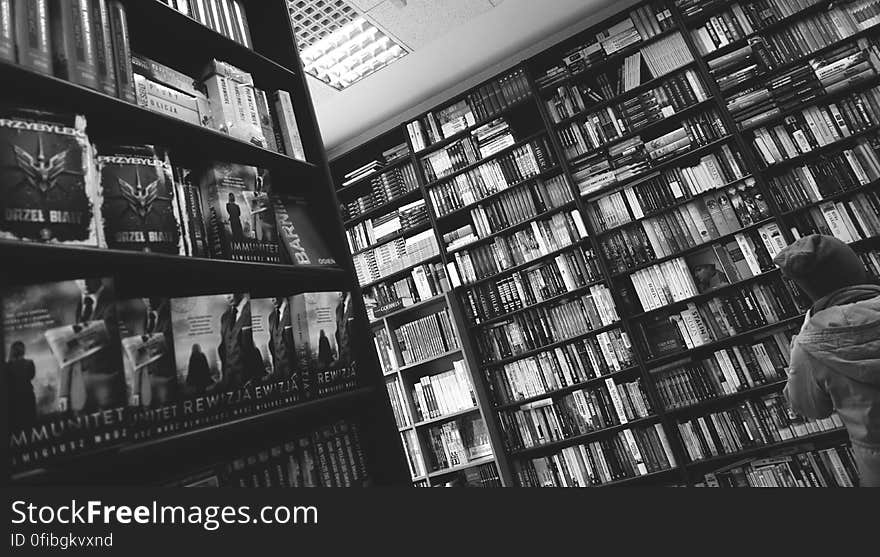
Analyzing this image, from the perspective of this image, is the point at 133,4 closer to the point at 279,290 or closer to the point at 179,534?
the point at 279,290

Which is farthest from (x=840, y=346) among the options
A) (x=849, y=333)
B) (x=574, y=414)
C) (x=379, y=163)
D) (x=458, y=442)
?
(x=379, y=163)

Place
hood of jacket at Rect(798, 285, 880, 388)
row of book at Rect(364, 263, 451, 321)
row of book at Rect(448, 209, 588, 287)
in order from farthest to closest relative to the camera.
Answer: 1. row of book at Rect(364, 263, 451, 321)
2. row of book at Rect(448, 209, 588, 287)
3. hood of jacket at Rect(798, 285, 880, 388)

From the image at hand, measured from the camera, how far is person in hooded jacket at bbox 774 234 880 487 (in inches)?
58.9

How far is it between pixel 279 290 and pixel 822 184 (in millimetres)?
3126

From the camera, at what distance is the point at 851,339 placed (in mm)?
1509

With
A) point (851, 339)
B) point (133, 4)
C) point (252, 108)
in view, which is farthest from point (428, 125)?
point (851, 339)

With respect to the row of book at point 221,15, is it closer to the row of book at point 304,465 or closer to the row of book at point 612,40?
the row of book at point 304,465

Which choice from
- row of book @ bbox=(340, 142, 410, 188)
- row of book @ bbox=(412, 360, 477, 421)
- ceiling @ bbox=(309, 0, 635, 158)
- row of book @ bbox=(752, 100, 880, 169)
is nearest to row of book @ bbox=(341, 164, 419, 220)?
row of book @ bbox=(340, 142, 410, 188)

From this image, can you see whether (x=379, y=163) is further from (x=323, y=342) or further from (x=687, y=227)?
(x=323, y=342)

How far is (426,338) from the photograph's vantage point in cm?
380

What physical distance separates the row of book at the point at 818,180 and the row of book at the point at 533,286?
3.79ft

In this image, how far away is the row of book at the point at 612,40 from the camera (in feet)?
11.1

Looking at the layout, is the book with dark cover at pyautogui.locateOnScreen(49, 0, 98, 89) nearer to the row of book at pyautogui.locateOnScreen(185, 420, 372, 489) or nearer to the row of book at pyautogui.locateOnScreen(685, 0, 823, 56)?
the row of book at pyautogui.locateOnScreen(185, 420, 372, 489)

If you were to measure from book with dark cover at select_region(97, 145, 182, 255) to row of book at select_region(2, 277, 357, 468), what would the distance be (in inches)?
5.4
